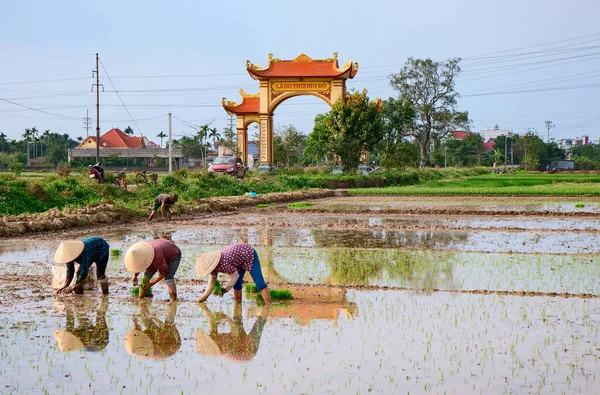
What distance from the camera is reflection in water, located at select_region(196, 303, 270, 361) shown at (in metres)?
6.92

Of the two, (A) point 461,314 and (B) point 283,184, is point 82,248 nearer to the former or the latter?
(A) point 461,314

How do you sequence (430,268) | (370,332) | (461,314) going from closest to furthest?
(370,332) < (461,314) < (430,268)

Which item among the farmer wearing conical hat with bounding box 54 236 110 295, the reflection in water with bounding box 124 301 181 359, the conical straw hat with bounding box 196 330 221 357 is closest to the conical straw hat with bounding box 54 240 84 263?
the farmer wearing conical hat with bounding box 54 236 110 295

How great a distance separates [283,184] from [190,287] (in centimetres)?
2392

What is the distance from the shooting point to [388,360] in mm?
6598

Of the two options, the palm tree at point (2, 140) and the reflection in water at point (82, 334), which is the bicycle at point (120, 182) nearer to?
the reflection in water at point (82, 334)

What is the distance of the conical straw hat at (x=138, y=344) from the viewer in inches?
271

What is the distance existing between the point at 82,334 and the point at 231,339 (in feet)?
4.76

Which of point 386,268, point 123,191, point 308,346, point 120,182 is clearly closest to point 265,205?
point 123,191

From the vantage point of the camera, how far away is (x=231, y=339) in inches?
292

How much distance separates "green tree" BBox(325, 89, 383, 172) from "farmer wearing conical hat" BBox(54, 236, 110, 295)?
3189 centimetres

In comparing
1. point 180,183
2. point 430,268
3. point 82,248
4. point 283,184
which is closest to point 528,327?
point 430,268

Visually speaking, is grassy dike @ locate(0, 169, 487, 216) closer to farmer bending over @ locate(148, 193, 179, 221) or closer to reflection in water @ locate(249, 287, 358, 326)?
farmer bending over @ locate(148, 193, 179, 221)

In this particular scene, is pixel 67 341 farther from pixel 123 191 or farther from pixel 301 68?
pixel 301 68
